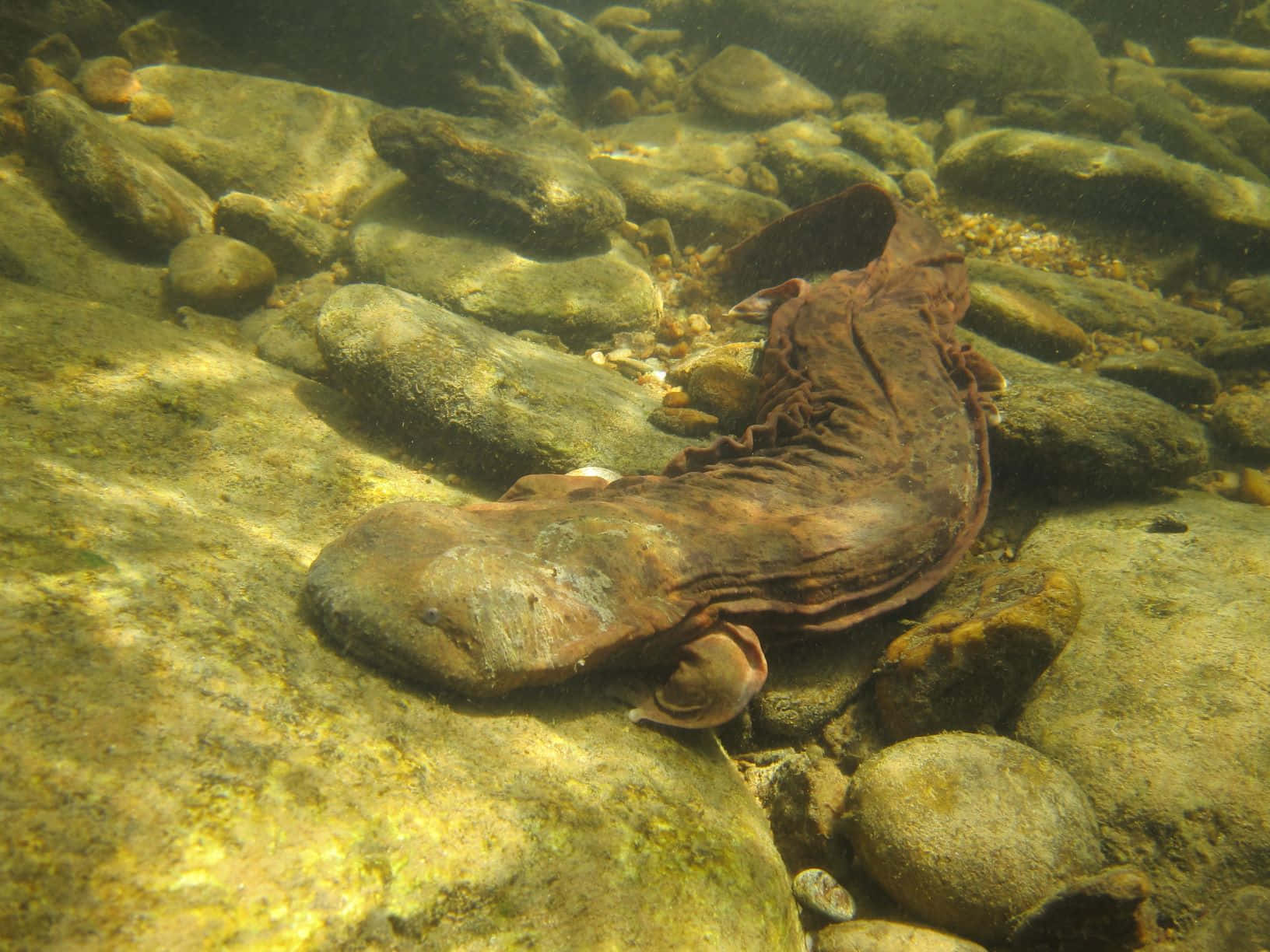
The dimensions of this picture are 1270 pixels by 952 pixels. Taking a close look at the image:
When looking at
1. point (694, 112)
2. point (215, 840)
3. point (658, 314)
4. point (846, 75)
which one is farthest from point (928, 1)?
point (215, 840)

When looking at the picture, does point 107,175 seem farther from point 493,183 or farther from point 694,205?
point 694,205

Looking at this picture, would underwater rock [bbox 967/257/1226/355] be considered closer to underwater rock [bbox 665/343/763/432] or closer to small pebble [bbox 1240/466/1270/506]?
small pebble [bbox 1240/466/1270/506]

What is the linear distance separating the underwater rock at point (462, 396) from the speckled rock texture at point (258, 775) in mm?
1356

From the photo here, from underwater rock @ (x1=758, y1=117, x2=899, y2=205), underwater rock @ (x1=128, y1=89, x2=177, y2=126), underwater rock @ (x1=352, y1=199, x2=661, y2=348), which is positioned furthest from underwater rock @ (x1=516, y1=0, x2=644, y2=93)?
underwater rock @ (x1=352, y1=199, x2=661, y2=348)

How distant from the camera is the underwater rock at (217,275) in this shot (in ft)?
18.7

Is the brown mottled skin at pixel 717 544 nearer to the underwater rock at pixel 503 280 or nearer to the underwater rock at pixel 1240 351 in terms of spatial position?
the underwater rock at pixel 503 280

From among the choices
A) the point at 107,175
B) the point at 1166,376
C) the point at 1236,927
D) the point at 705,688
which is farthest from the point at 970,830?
the point at 107,175

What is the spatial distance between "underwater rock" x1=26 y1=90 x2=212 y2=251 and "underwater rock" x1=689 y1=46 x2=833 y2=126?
371 inches

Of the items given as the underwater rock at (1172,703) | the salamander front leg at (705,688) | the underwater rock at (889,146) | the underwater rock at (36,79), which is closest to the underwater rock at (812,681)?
the salamander front leg at (705,688)

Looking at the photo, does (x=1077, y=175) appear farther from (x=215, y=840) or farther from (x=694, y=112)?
(x=215, y=840)

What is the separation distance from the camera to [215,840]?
1679mm

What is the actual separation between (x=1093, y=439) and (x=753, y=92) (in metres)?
10.1

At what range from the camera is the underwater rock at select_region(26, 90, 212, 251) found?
5.58m

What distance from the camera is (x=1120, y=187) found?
8.70m
